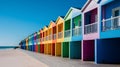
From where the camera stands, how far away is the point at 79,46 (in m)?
27.5

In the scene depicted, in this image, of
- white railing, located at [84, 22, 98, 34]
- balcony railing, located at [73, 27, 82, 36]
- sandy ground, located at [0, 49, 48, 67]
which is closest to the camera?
sandy ground, located at [0, 49, 48, 67]

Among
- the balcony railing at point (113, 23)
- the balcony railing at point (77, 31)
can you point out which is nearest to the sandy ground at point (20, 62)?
the balcony railing at point (77, 31)

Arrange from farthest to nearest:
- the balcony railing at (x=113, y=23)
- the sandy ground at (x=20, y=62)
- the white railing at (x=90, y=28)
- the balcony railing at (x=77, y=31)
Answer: the balcony railing at (x=77, y=31)
the white railing at (x=90, y=28)
the sandy ground at (x=20, y=62)
the balcony railing at (x=113, y=23)

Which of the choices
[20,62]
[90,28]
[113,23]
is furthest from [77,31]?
[113,23]

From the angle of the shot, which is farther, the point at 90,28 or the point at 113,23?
the point at 90,28

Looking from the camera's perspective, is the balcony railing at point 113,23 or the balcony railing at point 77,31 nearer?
the balcony railing at point 113,23

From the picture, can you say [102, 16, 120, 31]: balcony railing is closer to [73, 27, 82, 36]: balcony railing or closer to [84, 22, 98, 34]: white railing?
[84, 22, 98, 34]: white railing

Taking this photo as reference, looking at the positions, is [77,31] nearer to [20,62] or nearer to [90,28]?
[90,28]

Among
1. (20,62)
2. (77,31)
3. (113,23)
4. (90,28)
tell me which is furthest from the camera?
(77,31)

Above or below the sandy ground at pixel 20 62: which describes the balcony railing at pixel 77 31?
above

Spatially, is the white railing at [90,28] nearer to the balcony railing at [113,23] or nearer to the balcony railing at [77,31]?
the balcony railing at [77,31]

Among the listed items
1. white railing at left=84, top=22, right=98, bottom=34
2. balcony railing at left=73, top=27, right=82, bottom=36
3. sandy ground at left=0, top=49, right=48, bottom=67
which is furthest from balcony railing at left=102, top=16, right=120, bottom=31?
balcony railing at left=73, top=27, right=82, bottom=36

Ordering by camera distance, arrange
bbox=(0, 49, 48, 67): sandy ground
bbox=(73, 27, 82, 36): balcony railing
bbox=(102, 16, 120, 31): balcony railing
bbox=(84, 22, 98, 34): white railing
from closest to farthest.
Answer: bbox=(102, 16, 120, 31): balcony railing → bbox=(0, 49, 48, 67): sandy ground → bbox=(84, 22, 98, 34): white railing → bbox=(73, 27, 82, 36): balcony railing

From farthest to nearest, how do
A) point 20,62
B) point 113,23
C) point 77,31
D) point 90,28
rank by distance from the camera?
point 77,31 → point 20,62 → point 90,28 → point 113,23
